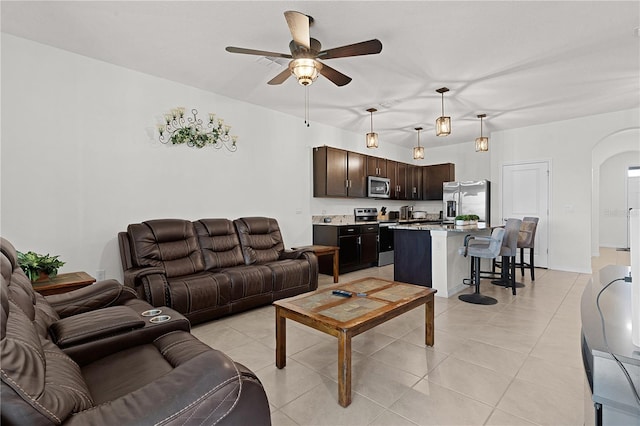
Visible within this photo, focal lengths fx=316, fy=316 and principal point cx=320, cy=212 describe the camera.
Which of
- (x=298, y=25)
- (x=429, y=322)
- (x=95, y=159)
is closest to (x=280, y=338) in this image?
(x=429, y=322)

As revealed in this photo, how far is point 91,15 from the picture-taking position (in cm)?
262

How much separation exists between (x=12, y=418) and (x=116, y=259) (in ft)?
10.3

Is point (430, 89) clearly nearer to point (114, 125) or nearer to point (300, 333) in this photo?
point (300, 333)

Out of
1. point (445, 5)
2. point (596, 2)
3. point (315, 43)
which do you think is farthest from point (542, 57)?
point (315, 43)

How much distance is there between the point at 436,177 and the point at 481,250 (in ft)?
13.7

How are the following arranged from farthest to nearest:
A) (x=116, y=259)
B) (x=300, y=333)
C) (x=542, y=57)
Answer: (x=116, y=259) → (x=542, y=57) → (x=300, y=333)

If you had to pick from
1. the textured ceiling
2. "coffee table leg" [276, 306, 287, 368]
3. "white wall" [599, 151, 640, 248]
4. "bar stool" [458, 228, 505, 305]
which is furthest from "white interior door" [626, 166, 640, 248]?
"coffee table leg" [276, 306, 287, 368]

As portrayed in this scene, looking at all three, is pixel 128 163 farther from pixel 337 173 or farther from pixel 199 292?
pixel 337 173

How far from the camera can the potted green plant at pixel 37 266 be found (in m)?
2.58

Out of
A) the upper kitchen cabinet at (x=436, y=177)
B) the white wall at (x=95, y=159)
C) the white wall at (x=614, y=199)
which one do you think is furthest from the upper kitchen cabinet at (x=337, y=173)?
the white wall at (x=614, y=199)

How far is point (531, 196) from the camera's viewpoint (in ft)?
20.1

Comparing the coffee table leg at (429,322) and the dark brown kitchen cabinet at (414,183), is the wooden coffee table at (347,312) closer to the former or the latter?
the coffee table leg at (429,322)

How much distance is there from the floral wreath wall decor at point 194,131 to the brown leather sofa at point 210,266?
1.04 meters

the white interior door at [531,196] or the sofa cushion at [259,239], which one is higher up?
the white interior door at [531,196]
